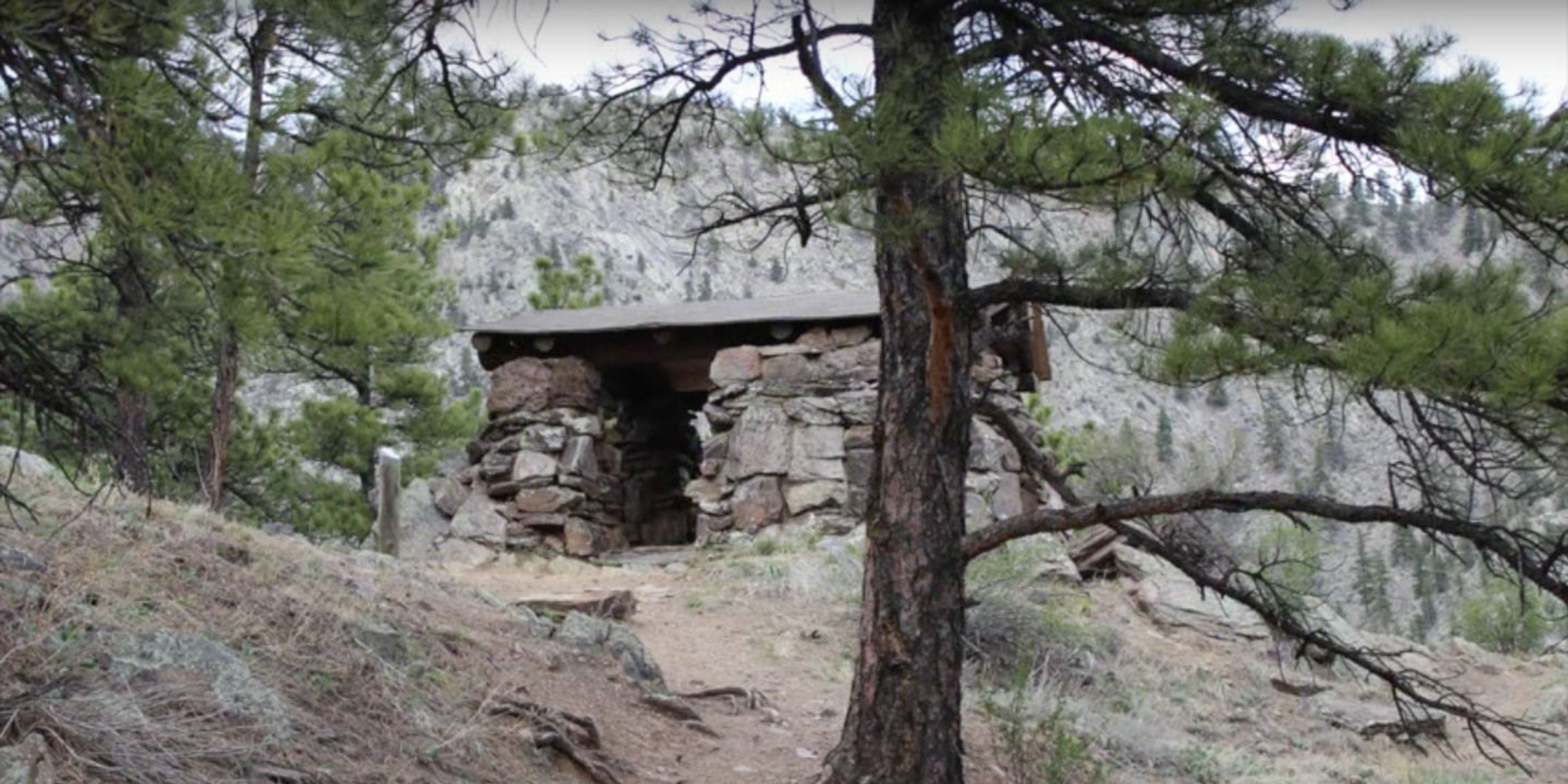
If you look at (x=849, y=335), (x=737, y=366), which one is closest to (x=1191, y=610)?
(x=849, y=335)

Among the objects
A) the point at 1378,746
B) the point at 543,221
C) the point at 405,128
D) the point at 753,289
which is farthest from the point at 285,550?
the point at 543,221

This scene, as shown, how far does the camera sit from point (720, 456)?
36.7 feet

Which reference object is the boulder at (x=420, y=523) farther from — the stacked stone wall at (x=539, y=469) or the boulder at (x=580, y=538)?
the boulder at (x=580, y=538)

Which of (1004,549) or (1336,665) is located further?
(1336,665)

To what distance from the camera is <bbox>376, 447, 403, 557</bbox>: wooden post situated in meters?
10.1

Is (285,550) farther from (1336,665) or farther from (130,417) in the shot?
(1336,665)

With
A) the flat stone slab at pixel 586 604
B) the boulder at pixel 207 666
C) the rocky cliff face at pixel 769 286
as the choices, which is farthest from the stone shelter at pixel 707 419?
the rocky cliff face at pixel 769 286

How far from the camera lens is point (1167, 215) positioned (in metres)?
4.76

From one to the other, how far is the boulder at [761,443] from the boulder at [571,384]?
1.70 m

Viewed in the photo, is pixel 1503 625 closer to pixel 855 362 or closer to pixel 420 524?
pixel 855 362

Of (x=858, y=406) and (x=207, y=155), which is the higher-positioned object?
(x=207, y=155)

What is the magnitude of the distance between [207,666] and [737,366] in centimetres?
670

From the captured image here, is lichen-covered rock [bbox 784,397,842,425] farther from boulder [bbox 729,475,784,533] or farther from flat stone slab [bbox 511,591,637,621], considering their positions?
flat stone slab [bbox 511,591,637,621]

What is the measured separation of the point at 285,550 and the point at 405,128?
2.41 metres
